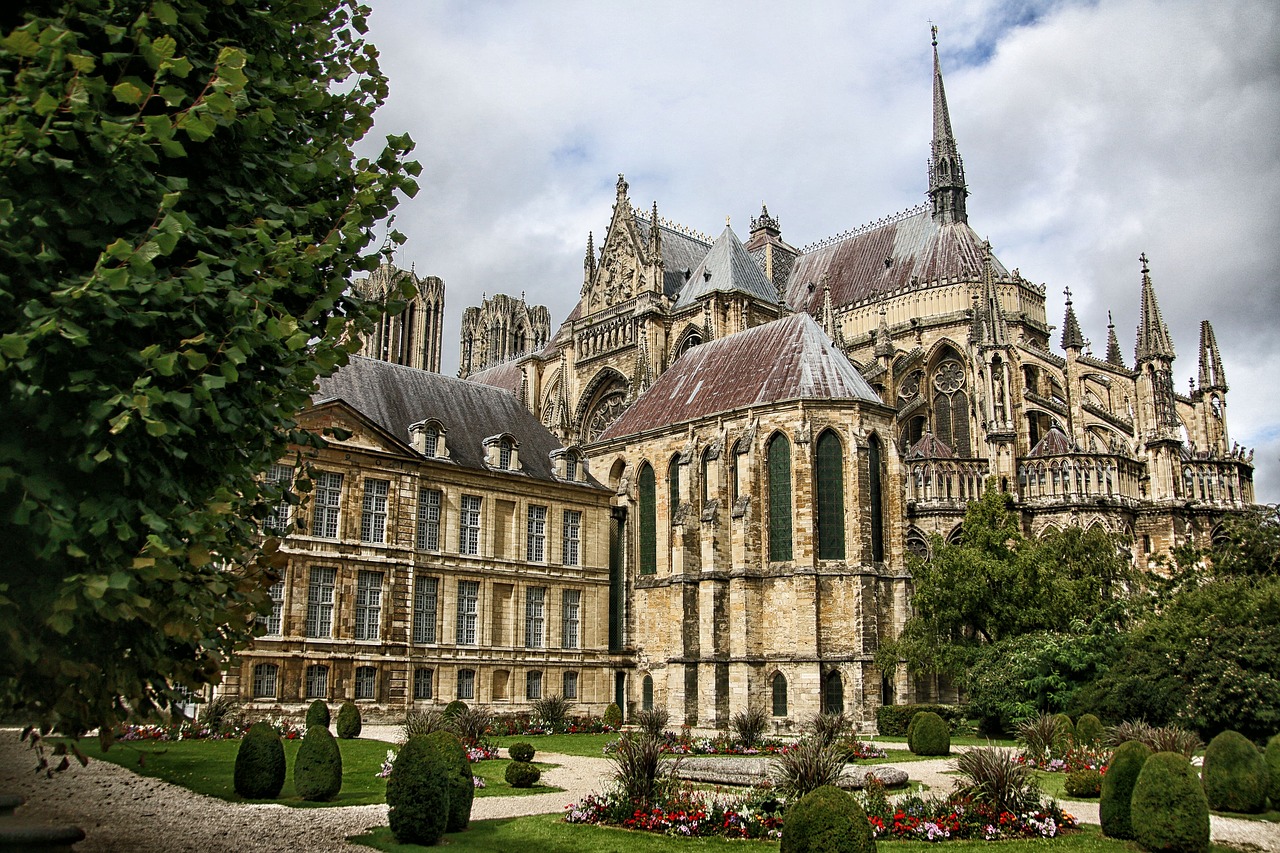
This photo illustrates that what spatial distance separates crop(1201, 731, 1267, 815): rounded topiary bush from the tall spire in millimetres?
38897

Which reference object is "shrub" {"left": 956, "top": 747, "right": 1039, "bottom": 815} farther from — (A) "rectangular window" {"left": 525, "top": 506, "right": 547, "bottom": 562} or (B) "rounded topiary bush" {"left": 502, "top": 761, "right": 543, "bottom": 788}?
(A) "rectangular window" {"left": 525, "top": 506, "right": 547, "bottom": 562}

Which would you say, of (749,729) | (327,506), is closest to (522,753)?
(749,729)

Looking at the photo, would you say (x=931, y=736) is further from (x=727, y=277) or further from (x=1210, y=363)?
(x=727, y=277)

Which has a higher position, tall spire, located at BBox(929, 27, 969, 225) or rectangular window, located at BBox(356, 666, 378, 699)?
tall spire, located at BBox(929, 27, 969, 225)

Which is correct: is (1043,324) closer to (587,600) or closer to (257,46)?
(587,600)

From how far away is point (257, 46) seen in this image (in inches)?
334

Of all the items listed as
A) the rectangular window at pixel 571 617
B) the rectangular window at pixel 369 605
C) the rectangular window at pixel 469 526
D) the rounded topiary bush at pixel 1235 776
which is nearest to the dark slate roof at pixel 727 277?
the rectangular window at pixel 571 617

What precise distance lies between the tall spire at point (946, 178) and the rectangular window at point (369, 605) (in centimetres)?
3463

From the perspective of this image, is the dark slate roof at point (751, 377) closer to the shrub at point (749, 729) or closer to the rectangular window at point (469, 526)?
the rectangular window at point (469, 526)

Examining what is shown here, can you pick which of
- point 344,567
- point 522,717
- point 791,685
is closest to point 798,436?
point 791,685

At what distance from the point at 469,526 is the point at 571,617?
17.0 ft

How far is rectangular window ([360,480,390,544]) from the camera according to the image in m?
30.7

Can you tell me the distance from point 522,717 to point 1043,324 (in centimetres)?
3254

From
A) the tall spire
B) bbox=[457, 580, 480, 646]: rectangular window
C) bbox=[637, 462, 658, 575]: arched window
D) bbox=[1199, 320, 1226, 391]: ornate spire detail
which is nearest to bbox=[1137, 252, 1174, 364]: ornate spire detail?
bbox=[1199, 320, 1226, 391]: ornate spire detail
